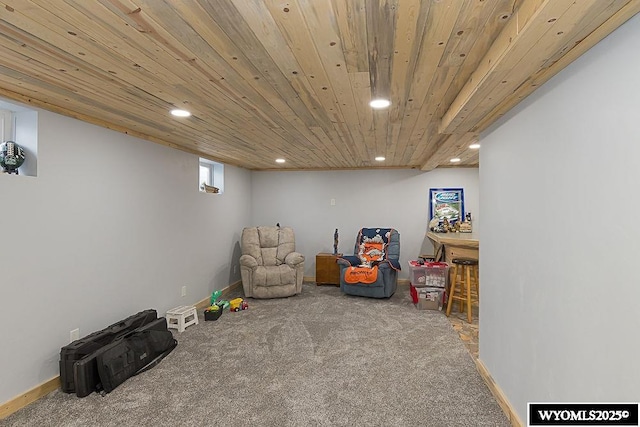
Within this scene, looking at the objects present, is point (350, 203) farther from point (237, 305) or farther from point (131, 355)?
point (131, 355)

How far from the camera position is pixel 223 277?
17.6ft

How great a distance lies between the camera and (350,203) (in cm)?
635

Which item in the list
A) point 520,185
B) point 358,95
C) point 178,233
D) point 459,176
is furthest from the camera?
point 459,176

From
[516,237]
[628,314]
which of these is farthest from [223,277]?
[628,314]

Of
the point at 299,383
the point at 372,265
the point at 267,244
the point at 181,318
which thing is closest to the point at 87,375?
the point at 181,318

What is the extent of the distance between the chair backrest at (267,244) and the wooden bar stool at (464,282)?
2.50 metres

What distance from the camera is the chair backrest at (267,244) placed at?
5.39m

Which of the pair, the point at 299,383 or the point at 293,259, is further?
the point at 293,259

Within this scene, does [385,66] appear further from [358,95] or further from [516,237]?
[516,237]

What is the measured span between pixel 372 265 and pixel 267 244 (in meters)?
1.71

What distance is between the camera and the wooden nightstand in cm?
590

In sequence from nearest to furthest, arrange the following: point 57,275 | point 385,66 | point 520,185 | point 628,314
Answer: point 628,314 → point 385,66 → point 520,185 → point 57,275

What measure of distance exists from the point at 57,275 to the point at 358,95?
2614mm

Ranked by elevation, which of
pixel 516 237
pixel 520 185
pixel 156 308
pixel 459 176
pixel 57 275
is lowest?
pixel 156 308
